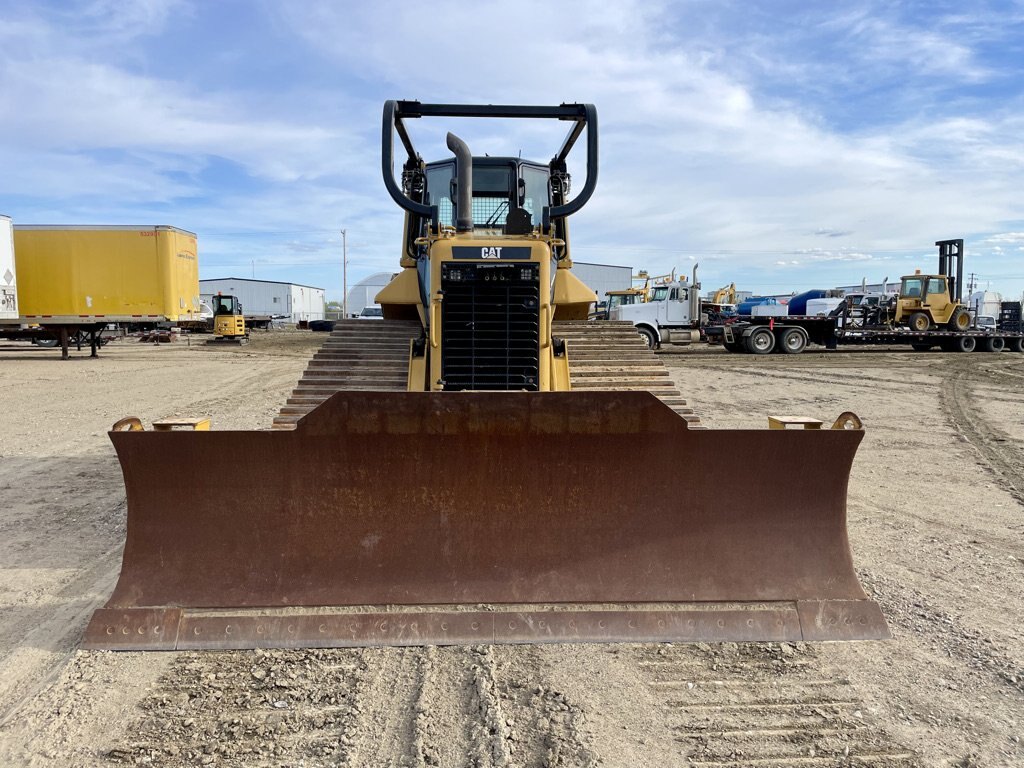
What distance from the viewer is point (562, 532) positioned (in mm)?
3434

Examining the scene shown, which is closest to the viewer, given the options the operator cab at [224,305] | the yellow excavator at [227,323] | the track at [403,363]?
the track at [403,363]

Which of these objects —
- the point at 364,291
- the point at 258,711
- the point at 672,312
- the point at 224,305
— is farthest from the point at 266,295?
the point at 258,711

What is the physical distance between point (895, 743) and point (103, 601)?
3733 mm

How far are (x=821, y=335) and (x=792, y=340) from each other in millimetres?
1557

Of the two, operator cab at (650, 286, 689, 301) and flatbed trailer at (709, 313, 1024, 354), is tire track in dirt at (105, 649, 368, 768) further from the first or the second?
flatbed trailer at (709, 313, 1024, 354)

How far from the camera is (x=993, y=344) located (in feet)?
90.5

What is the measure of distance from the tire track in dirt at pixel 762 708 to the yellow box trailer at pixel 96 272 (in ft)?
67.7

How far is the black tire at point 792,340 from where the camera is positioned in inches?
1007

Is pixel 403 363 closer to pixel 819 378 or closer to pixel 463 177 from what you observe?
pixel 463 177

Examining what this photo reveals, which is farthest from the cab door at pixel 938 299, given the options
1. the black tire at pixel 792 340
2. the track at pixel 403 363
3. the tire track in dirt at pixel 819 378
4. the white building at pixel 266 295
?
the white building at pixel 266 295

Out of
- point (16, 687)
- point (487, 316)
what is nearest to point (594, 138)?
point (487, 316)

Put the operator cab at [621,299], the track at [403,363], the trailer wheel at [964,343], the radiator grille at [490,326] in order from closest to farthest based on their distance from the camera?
the radiator grille at [490,326] < the track at [403,363] < the trailer wheel at [964,343] < the operator cab at [621,299]

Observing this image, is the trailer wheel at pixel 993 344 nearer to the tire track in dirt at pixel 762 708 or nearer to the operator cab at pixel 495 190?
the operator cab at pixel 495 190

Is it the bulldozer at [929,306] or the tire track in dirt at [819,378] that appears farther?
the bulldozer at [929,306]
